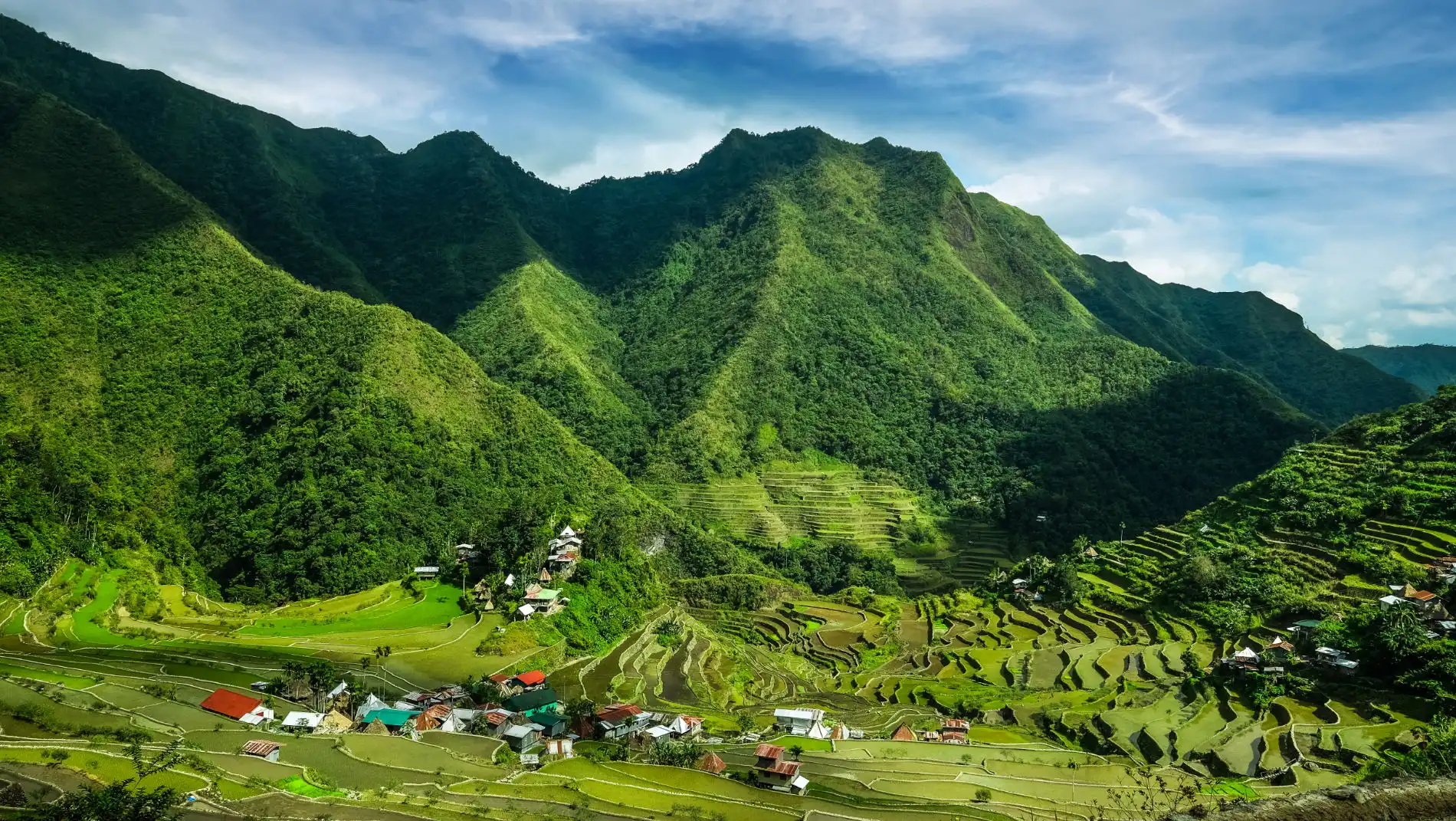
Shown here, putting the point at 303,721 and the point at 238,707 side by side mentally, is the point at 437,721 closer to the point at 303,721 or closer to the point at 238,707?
the point at 303,721

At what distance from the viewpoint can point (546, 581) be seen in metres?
43.2

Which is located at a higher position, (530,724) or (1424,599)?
(1424,599)

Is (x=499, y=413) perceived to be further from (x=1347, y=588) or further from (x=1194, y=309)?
(x=1194, y=309)

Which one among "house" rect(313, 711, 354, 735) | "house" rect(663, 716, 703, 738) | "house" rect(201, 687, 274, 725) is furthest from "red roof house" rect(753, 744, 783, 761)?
"house" rect(201, 687, 274, 725)

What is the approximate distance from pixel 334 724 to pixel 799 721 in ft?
50.6

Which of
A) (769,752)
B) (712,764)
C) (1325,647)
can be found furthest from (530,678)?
(1325,647)

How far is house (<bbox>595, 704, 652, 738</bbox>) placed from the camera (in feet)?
Answer: 96.4

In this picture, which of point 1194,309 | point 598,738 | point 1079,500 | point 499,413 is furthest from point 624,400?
point 1194,309

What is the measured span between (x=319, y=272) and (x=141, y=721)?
3189 inches

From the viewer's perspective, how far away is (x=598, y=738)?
29469 mm

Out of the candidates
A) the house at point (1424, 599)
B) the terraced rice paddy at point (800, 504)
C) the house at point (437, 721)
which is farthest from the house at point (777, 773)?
the terraced rice paddy at point (800, 504)

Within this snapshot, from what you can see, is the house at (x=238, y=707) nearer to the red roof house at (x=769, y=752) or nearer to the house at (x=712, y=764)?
the house at (x=712, y=764)

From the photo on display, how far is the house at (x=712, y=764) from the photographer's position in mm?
24834

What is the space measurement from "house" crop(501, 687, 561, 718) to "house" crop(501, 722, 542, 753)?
4.82 feet
